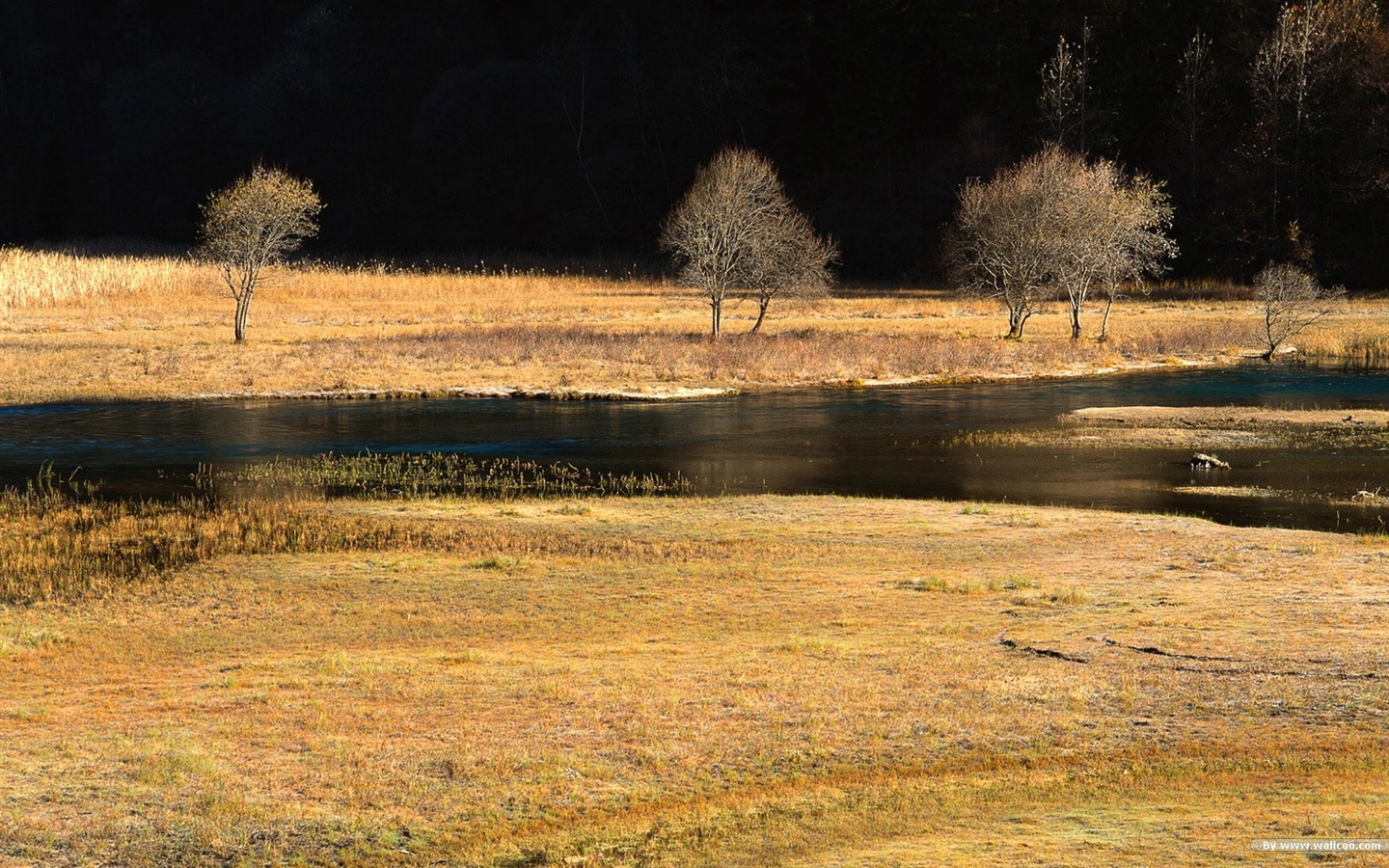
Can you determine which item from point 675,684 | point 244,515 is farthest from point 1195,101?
point 675,684

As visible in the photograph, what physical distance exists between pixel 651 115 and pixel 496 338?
73216 millimetres

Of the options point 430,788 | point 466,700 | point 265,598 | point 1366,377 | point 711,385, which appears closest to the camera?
point 430,788

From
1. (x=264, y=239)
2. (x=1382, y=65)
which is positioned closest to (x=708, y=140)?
(x=1382, y=65)

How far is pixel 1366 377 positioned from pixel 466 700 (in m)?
47.4

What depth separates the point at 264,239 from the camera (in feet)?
189

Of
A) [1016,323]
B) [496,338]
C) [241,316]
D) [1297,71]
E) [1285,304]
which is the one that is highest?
[1297,71]

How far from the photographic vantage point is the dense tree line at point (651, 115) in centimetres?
8888

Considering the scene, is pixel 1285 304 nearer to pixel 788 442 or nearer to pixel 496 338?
pixel 496 338

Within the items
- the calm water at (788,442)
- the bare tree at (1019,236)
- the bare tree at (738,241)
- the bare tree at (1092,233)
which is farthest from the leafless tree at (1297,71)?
the calm water at (788,442)

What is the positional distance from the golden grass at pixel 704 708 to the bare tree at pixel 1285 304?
41.2 m

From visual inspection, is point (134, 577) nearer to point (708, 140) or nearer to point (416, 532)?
point (416, 532)

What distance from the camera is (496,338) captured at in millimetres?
59000

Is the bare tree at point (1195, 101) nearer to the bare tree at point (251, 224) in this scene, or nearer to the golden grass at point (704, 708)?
the bare tree at point (251, 224)

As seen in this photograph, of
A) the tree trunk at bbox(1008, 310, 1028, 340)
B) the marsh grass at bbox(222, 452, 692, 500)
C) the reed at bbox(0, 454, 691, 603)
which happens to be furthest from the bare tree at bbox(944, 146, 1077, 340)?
the reed at bbox(0, 454, 691, 603)
